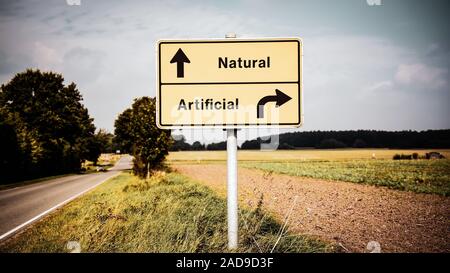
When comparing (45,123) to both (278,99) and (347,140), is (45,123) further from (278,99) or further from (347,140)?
(347,140)

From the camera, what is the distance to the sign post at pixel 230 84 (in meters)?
2.85

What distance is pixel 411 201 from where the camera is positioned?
1312 centimetres

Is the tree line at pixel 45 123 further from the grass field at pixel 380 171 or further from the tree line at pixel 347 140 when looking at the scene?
the tree line at pixel 347 140

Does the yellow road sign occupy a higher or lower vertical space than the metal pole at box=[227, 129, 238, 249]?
higher

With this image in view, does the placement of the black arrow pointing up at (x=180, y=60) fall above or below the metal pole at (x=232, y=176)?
above

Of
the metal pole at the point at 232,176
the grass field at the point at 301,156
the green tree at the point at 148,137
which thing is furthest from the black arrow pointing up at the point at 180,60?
the grass field at the point at 301,156

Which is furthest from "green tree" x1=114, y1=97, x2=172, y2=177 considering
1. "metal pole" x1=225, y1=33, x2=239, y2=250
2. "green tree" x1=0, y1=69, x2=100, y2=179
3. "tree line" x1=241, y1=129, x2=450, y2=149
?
"tree line" x1=241, y1=129, x2=450, y2=149

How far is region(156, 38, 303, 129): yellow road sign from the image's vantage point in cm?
285

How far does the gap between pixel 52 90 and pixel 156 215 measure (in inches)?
1543

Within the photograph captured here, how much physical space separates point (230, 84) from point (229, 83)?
0.5 inches

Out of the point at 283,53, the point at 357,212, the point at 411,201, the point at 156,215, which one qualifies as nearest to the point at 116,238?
the point at 156,215

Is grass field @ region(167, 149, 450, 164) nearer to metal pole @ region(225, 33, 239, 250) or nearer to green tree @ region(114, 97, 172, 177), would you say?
green tree @ region(114, 97, 172, 177)
